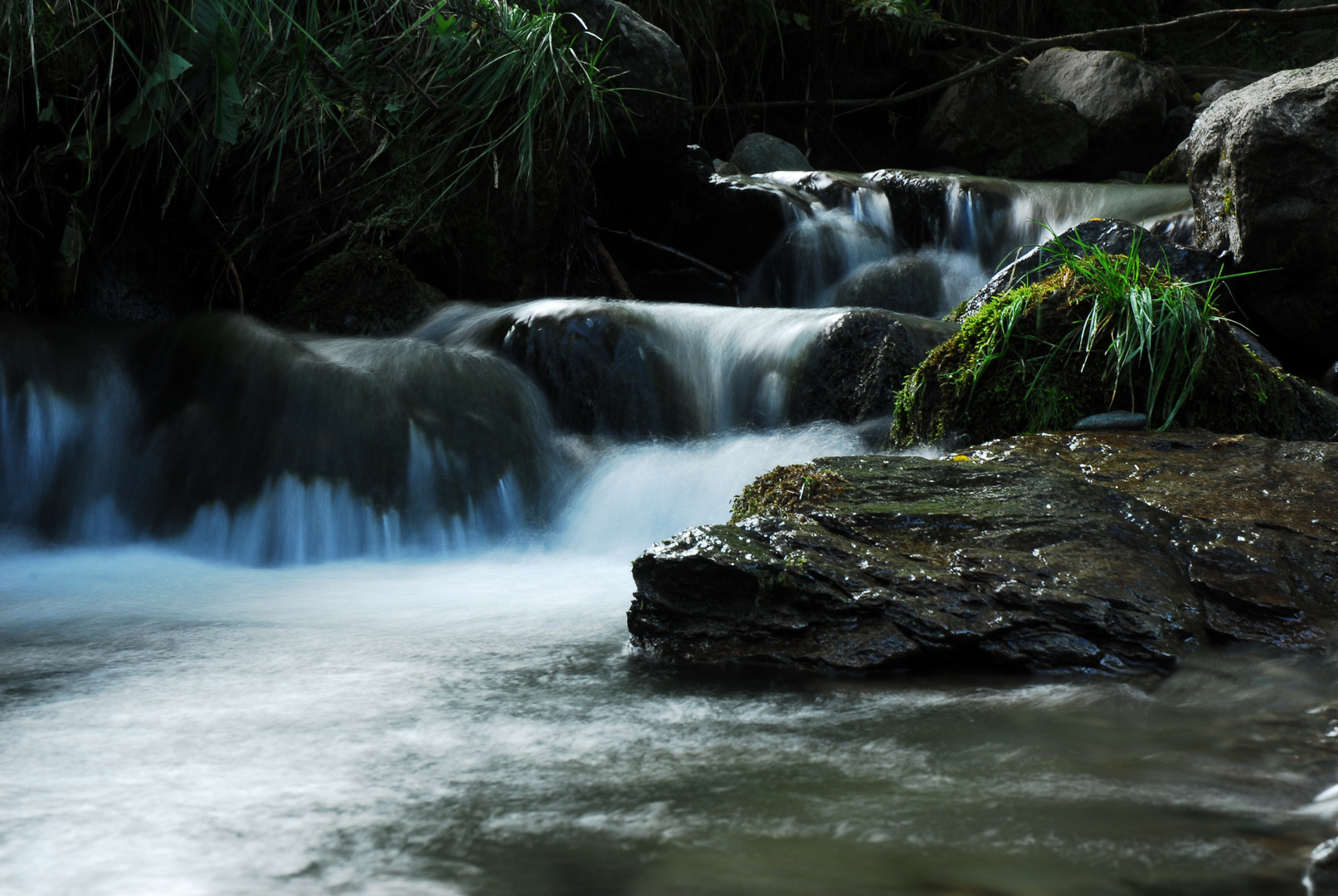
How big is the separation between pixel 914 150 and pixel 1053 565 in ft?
32.8

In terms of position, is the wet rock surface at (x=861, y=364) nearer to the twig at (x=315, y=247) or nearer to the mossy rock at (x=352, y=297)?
the mossy rock at (x=352, y=297)

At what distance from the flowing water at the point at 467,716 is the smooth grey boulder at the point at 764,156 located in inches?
213

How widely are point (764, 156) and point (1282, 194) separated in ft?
15.8

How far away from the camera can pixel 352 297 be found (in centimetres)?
611

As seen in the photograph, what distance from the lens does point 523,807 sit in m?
1.55

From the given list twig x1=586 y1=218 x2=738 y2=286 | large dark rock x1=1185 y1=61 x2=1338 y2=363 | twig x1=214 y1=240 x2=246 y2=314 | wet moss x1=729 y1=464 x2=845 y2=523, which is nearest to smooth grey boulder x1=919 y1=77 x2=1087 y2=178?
twig x1=586 y1=218 x2=738 y2=286

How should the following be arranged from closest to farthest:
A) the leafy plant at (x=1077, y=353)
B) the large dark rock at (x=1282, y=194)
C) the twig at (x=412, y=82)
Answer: the leafy plant at (x=1077, y=353)
the twig at (x=412, y=82)
the large dark rock at (x=1282, y=194)

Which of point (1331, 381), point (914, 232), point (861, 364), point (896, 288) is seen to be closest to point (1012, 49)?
point (914, 232)

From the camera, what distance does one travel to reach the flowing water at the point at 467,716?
1.35 meters

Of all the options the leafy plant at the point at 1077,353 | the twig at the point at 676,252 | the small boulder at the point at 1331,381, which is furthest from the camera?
the twig at the point at 676,252

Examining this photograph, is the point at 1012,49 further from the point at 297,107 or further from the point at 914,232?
the point at 297,107

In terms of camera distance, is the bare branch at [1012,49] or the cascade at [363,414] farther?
the bare branch at [1012,49]

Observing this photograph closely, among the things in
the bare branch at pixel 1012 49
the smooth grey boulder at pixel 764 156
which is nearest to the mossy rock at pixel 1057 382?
the smooth grey boulder at pixel 764 156

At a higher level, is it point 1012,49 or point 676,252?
point 1012,49
